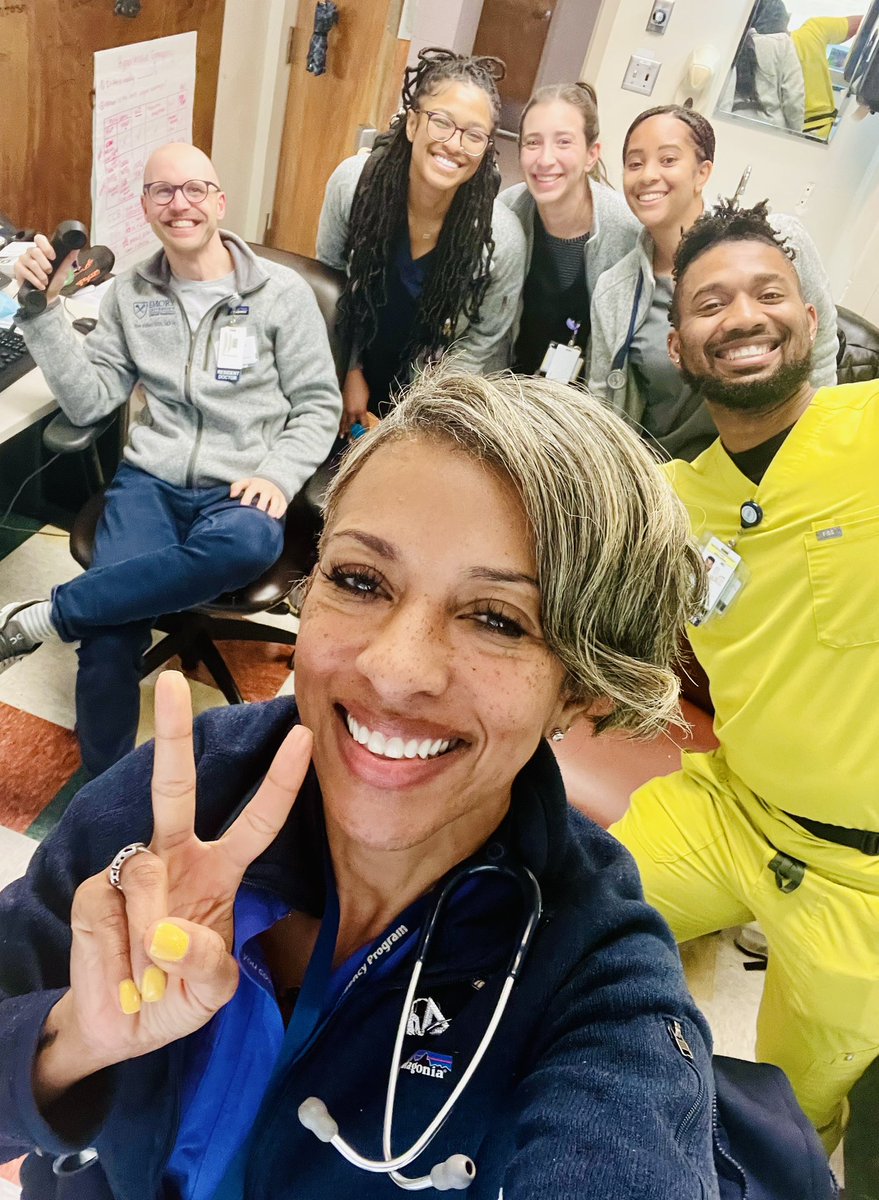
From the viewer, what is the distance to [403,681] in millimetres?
712

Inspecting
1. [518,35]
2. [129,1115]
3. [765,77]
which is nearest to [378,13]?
[765,77]

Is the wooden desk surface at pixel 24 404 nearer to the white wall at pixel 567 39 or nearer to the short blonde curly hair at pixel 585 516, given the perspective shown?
the short blonde curly hair at pixel 585 516

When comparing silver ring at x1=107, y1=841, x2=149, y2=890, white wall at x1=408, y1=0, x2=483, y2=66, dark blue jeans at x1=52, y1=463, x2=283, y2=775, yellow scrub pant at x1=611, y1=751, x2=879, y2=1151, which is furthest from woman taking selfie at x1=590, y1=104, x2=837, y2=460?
white wall at x1=408, y1=0, x2=483, y2=66

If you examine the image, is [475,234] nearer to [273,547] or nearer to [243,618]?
[273,547]

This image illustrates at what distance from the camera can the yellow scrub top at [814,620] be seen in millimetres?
1333

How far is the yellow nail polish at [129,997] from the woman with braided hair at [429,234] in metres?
1.72

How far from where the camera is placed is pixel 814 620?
4.51 ft

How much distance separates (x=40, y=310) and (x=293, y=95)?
2.12 m

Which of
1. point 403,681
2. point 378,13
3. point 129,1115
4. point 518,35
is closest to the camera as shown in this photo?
point 403,681

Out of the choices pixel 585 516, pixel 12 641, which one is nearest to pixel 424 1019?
pixel 585 516

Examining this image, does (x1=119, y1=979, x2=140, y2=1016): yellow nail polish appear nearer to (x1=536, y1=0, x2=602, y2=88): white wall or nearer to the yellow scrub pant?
the yellow scrub pant

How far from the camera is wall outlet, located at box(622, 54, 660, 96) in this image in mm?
3420

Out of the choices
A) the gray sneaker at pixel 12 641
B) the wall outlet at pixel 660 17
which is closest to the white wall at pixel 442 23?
the wall outlet at pixel 660 17

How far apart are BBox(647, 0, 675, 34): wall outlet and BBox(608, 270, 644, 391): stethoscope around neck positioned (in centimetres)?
193
